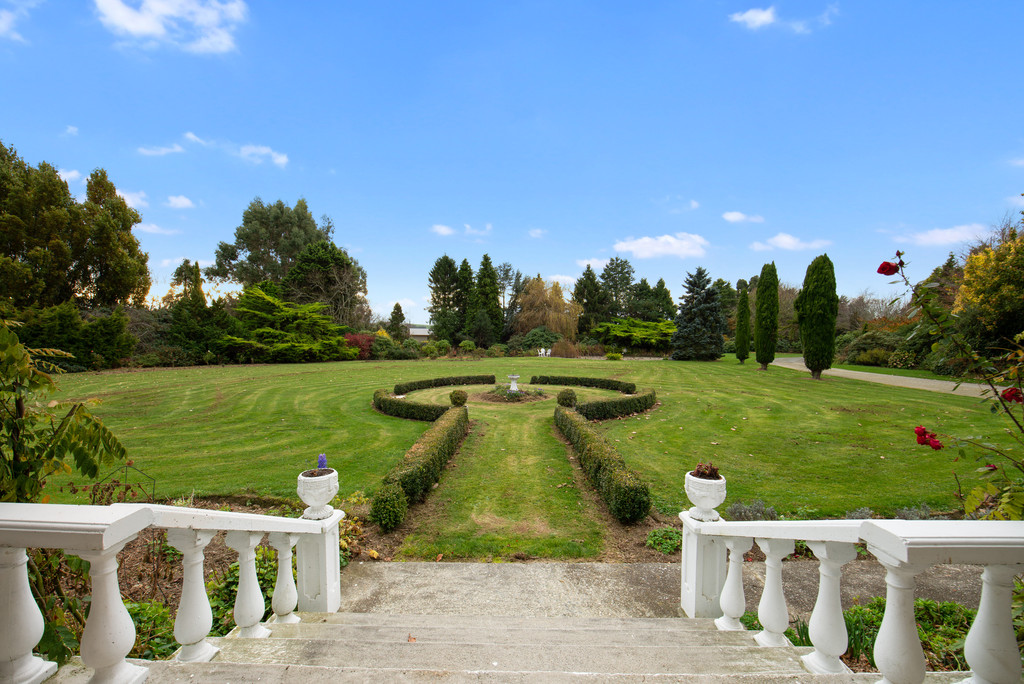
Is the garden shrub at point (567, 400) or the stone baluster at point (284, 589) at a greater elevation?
the stone baluster at point (284, 589)

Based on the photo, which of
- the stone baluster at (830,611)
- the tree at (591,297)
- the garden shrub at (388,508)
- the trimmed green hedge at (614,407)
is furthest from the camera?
the tree at (591,297)

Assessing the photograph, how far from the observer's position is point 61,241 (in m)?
19.3

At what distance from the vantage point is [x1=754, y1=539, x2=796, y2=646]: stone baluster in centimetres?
188

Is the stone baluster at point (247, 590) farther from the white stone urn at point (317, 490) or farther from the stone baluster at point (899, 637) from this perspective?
the stone baluster at point (899, 637)

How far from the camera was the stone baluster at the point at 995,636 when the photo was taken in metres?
1.08

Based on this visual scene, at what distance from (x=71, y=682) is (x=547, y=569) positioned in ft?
10.9

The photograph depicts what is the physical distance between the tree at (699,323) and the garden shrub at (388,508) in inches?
982

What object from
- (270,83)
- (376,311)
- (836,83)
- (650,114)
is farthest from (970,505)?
(376,311)

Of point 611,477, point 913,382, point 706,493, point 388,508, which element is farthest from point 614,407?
point 913,382

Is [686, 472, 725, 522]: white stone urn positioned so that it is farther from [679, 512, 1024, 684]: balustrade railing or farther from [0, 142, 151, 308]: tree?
[0, 142, 151, 308]: tree

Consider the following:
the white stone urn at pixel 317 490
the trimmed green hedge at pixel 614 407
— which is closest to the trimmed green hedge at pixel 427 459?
the white stone urn at pixel 317 490

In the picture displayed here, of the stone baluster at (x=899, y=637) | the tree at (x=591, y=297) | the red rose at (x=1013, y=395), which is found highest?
the tree at (x=591, y=297)

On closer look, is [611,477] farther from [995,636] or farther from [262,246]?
[262,246]

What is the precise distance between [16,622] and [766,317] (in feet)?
74.8
